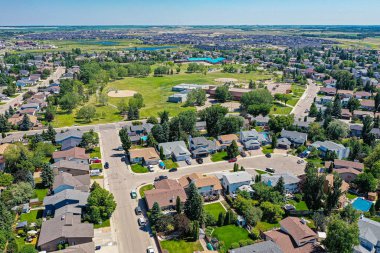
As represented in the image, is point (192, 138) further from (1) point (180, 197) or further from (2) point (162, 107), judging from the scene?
(2) point (162, 107)

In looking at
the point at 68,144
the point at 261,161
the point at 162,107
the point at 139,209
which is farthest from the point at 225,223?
the point at 162,107

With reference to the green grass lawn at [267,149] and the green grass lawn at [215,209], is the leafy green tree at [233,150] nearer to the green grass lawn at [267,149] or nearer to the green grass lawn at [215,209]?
the green grass lawn at [267,149]

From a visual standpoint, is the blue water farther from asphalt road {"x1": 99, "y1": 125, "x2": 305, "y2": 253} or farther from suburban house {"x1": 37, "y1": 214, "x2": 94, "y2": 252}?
suburban house {"x1": 37, "y1": 214, "x2": 94, "y2": 252}

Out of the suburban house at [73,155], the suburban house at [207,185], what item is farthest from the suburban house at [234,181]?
the suburban house at [73,155]

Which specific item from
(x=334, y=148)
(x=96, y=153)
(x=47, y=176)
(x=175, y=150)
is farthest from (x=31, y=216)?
(x=334, y=148)

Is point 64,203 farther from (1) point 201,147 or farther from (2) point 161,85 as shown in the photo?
(2) point 161,85

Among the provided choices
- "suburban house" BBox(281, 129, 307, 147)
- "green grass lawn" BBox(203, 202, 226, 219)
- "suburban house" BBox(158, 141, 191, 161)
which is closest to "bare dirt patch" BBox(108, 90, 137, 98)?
"suburban house" BBox(158, 141, 191, 161)

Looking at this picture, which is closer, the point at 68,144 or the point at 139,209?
the point at 139,209
